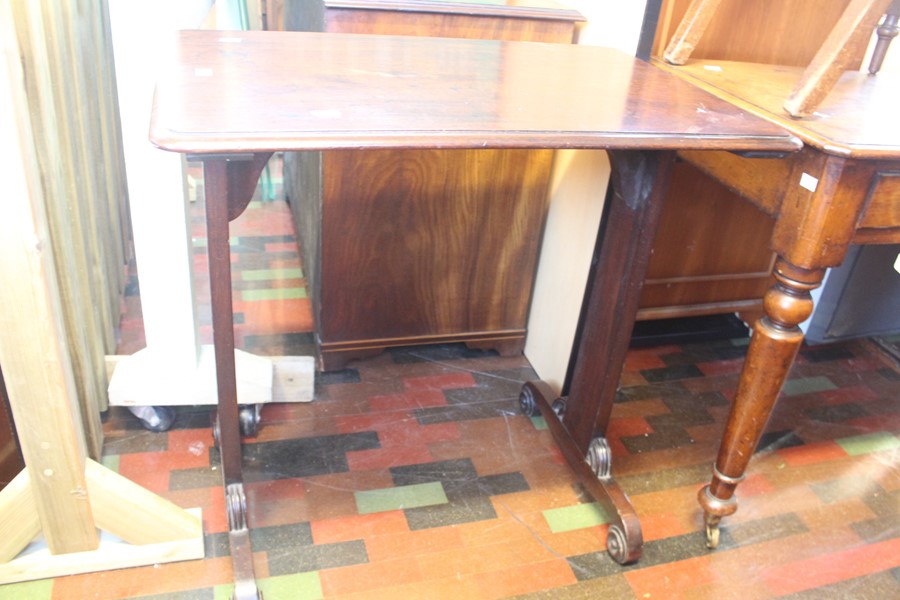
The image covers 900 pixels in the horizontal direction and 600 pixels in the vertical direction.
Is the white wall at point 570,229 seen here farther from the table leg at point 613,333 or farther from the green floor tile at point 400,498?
the green floor tile at point 400,498

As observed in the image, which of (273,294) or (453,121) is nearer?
(453,121)

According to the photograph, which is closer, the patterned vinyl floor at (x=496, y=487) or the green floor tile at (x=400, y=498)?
the patterned vinyl floor at (x=496, y=487)

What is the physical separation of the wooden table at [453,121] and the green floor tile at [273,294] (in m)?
0.93

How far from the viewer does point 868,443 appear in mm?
1911

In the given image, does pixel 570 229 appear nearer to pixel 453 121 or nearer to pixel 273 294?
pixel 453 121

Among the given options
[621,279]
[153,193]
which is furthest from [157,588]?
[621,279]

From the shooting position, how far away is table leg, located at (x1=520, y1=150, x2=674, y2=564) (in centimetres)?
138

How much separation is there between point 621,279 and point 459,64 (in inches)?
20.0

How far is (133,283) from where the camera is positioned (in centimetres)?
226

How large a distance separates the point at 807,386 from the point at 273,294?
5.11ft

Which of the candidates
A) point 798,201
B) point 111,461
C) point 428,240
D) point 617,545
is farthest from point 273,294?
point 798,201

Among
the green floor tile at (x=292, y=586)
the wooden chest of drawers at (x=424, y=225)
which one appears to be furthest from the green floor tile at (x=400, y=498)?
the wooden chest of drawers at (x=424, y=225)

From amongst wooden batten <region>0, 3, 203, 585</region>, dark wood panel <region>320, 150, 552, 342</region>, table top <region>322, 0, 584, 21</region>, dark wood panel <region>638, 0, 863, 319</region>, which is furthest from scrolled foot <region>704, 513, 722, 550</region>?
table top <region>322, 0, 584, 21</region>

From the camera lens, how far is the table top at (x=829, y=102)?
116 cm
